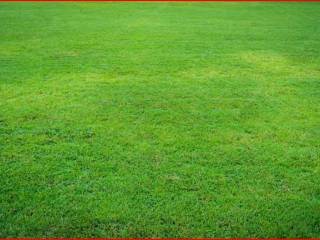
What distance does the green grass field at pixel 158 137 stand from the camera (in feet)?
12.6

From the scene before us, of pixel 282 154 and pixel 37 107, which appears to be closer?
pixel 282 154

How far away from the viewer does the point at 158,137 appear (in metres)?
5.35

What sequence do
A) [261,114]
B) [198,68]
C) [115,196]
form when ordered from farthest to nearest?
[198,68], [261,114], [115,196]

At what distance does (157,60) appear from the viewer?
900cm

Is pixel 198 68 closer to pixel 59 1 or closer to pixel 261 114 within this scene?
pixel 261 114

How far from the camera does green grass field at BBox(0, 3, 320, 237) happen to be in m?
3.83

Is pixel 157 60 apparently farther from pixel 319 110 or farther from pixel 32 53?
pixel 319 110

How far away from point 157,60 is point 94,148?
14.3 ft

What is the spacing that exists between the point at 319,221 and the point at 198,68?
5119 mm

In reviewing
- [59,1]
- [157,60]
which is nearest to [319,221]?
[157,60]

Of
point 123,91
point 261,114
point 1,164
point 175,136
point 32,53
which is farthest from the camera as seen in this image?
point 32,53

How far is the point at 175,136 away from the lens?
541 centimetres

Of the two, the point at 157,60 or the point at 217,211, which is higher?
the point at 157,60

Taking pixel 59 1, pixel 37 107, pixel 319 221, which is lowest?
pixel 319 221
